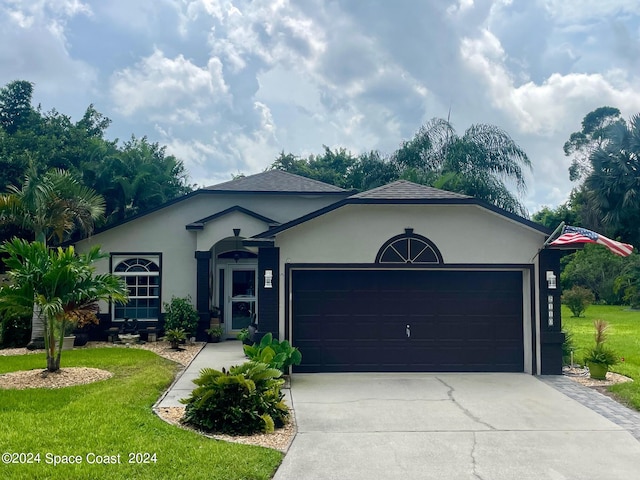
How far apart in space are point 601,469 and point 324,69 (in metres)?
15.5

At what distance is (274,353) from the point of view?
382 inches

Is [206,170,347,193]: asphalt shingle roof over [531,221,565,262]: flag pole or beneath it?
over

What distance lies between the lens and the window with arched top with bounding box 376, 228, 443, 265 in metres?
11.3

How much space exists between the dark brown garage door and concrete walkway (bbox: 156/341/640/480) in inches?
15.2

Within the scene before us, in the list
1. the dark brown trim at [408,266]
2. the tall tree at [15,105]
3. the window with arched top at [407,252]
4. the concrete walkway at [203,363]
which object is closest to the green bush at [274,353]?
the concrete walkway at [203,363]

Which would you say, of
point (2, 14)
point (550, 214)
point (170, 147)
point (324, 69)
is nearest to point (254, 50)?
point (324, 69)

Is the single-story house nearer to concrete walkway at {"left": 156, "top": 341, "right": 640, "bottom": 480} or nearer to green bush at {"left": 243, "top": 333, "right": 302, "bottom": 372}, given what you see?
concrete walkway at {"left": 156, "top": 341, "right": 640, "bottom": 480}

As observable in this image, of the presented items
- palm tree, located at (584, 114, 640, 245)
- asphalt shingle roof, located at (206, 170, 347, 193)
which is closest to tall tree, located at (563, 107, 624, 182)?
palm tree, located at (584, 114, 640, 245)

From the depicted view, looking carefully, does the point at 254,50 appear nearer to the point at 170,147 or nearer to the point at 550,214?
the point at 170,147

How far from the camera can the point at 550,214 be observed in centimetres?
4300

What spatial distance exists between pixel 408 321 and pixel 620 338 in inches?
354

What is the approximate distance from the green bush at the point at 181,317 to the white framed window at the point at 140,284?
0.95 meters

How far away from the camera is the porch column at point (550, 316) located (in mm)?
11125

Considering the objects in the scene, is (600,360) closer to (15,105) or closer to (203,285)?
(203,285)
